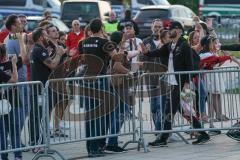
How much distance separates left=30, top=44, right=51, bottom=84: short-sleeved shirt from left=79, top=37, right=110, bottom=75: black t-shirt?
0.63m

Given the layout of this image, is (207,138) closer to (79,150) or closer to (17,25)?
(79,150)

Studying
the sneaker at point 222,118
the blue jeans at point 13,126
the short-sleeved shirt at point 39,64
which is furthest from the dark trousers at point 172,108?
the blue jeans at point 13,126

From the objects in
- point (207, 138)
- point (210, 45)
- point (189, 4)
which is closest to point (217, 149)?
point (207, 138)

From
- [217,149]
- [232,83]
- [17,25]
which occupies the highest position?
[17,25]

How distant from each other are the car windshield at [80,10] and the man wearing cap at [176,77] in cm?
2491

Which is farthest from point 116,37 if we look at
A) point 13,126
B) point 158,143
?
point 13,126

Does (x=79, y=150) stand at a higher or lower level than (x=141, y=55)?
lower

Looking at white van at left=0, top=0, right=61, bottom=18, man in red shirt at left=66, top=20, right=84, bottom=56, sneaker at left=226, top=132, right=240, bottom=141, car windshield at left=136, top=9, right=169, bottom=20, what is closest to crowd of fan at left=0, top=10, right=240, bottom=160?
sneaker at left=226, top=132, right=240, bottom=141

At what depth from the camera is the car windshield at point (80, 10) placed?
126 ft

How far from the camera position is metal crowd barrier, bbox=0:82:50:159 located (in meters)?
11.2

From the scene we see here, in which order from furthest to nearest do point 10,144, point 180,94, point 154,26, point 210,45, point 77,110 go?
point 154,26 < point 210,45 < point 180,94 < point 77,110 < point 10,144

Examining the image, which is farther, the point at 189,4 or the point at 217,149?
Answer: the point at 189,4

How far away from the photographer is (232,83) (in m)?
13.7

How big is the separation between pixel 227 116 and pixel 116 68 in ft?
6.55
